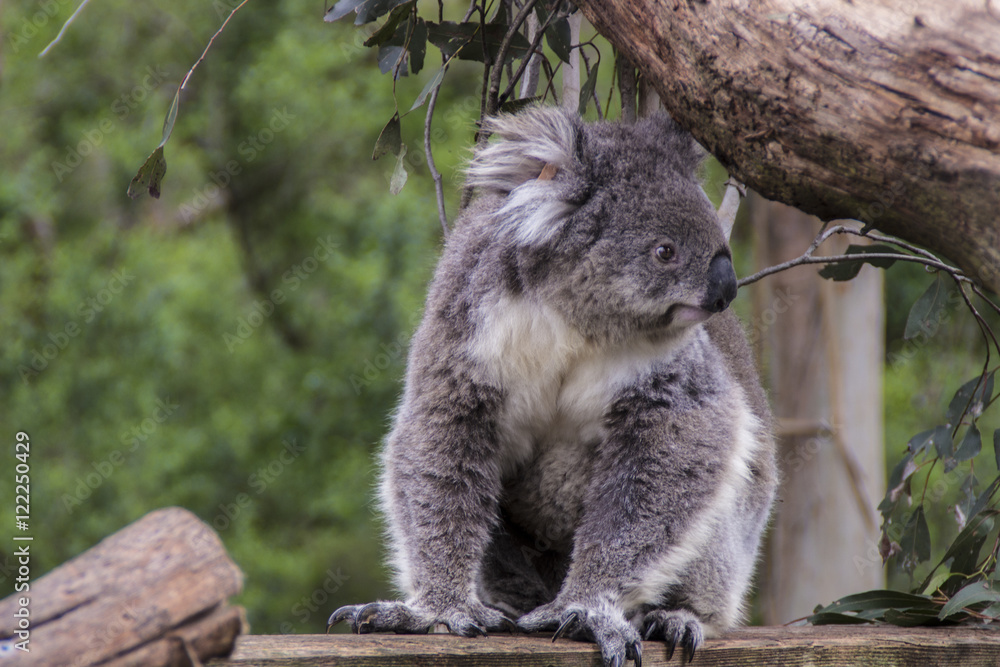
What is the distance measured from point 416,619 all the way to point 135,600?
3.42 ft

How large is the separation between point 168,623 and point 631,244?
4.21ft

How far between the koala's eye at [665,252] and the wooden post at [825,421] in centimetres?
362

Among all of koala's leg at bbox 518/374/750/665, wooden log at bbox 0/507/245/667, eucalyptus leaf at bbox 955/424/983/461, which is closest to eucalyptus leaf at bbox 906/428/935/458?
eucalyptus leaf at bbox 955/424/983/461

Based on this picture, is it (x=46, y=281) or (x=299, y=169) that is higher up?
Result: (x=299, y=169)

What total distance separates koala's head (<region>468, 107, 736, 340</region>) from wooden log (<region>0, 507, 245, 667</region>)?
111 cm

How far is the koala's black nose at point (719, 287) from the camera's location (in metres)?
2.02

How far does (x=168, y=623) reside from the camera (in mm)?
1186

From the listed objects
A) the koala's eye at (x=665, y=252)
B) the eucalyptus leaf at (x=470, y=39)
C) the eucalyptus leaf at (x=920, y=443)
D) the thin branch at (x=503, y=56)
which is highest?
the eucalyptus leaf at (x=470, y=39)

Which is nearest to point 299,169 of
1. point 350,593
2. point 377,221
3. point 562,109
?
point 377,221

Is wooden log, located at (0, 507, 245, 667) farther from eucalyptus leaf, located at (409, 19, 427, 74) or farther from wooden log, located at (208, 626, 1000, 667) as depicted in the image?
eucalyptus leaf, located at (409, 19, 427, 74)

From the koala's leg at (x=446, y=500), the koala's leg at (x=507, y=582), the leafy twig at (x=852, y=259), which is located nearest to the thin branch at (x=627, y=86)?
the leafy twig at (x=852, y=259)

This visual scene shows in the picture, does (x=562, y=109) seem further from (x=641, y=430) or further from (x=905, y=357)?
(x=905, y=357)

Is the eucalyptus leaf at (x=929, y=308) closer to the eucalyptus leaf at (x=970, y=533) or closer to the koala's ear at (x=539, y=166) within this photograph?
the eucalyptus leaf at (x=970, y=533)

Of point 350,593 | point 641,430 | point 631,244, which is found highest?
point 631,244
